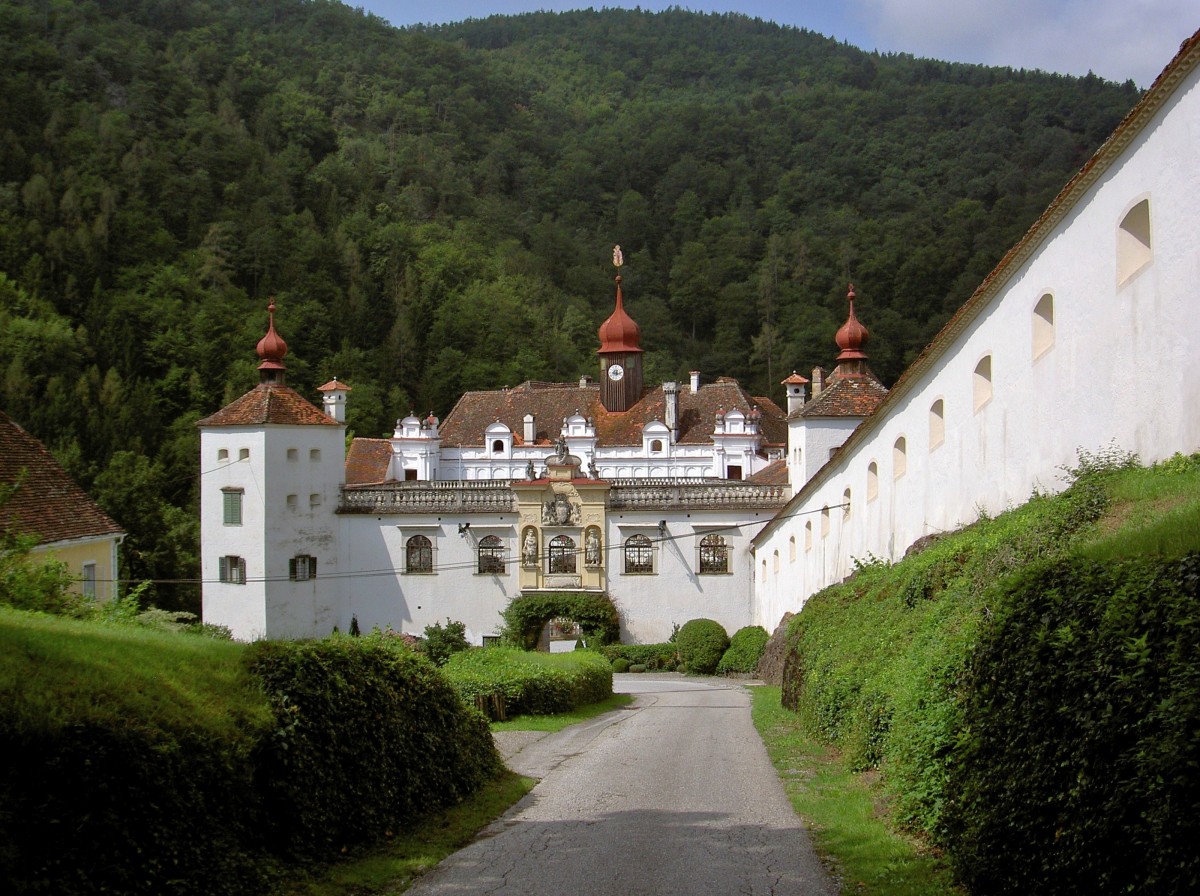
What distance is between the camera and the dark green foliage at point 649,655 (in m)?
40.8

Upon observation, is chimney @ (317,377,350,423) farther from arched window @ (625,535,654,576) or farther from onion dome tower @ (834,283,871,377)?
onion dome tower @ (834,283,871,377)

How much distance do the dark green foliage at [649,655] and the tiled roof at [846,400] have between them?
897 cm

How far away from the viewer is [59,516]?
2477cm

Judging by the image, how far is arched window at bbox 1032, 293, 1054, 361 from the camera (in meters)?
14.2

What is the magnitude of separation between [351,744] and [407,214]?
114797 millimetres

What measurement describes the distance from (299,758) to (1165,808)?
551 centimetres

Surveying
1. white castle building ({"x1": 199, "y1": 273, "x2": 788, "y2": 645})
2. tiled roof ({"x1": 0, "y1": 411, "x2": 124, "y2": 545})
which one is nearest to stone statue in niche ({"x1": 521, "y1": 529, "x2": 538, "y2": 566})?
white castle building ({"x1": 199, "y1": 273, "x2": 788, "y2": 645})

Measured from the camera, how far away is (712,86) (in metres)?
168

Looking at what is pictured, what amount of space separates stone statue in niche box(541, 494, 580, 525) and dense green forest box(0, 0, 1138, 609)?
1775 cm

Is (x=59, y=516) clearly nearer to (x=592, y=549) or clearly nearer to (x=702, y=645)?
(x=592, y=549)

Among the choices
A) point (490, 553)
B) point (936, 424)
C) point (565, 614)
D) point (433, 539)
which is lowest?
point (565, 614)

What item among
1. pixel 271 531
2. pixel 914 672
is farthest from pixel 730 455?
pixel 914 672

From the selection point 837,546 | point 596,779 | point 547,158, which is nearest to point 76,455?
point 837,546

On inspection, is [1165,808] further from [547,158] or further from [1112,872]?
[547,158]
